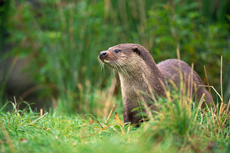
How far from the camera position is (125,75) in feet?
12.7

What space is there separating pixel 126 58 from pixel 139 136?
4.71 feet

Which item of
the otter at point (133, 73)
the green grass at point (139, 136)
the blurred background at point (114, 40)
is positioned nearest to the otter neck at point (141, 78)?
the otter at point (133, 73)

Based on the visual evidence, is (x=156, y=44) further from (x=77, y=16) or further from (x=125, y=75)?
(x=125, y=75)

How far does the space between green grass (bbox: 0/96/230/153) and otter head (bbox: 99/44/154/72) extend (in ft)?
3.12

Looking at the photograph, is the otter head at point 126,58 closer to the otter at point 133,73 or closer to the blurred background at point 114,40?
the otter at point 133,73

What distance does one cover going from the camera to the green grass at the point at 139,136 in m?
2.30

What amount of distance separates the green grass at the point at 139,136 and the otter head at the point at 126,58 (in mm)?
950

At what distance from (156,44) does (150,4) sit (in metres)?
0.83

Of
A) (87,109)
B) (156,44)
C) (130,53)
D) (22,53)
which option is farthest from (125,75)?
(22,53)

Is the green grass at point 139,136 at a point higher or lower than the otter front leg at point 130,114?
higher

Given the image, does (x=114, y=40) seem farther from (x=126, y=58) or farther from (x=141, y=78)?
(x=141, y=78)

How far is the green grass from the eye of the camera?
2.30 metres

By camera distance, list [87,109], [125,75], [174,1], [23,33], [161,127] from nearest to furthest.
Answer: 1. [161,127]
2. [125,75]
3. [87,109]
4. [174,1]
5. [23,33]

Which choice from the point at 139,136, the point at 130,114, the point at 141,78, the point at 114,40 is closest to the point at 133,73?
the point at 141,78
